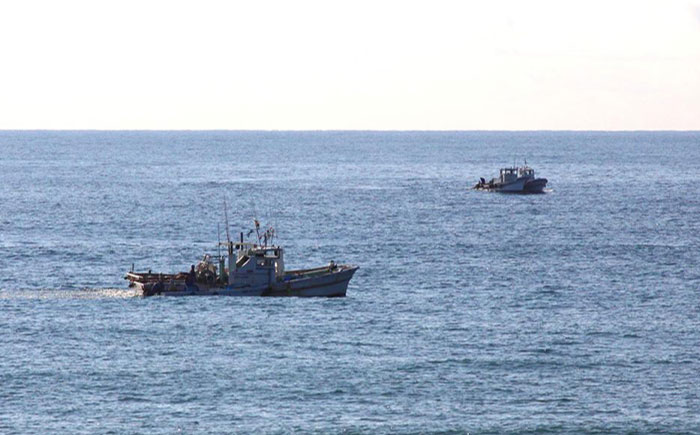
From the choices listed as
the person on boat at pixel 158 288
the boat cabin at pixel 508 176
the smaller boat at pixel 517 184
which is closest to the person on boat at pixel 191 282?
the person on boat at pixel 158 288

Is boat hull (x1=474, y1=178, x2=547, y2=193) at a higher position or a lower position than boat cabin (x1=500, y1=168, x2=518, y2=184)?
lower

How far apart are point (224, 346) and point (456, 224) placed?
70.9 metres

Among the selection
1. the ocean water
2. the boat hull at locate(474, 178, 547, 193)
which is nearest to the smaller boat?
the boat hull at locate(474, 178, 547, 193)

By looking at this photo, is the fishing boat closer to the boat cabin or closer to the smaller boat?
the smaller boat

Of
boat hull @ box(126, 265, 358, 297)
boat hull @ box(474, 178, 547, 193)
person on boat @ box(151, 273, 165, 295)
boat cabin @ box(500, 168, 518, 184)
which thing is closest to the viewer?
boat hull @ box(126, 265, 358, 297)

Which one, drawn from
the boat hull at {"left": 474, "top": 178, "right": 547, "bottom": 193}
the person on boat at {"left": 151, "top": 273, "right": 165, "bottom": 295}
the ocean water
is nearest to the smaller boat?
the boat hull at {"left": 474, "top": 178, "right": 547, "bottom": 193}

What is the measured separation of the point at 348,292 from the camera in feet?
291

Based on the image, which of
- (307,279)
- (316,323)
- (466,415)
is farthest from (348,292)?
(466,415)

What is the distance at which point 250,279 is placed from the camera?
83500mm

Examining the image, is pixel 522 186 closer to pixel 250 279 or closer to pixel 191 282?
pixel 250 279

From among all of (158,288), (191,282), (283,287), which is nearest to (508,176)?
(283,287)

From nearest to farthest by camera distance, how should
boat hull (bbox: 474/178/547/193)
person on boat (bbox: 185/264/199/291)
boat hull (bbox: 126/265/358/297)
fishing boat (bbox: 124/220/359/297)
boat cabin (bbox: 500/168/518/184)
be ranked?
fishing boat (bbox: 124/220/359/297) → boat hull (bbox: 126/265/358/297) → person on boat (bbox: 185/264/199/291) → boat hull (bbox: 474/178/547/193) → boat cabin (bbox: 500/168/518/184)

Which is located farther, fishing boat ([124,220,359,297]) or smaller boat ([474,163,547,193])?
smaller boat ([474,163,547,193])

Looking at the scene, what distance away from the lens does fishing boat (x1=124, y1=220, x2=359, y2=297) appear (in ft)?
273
